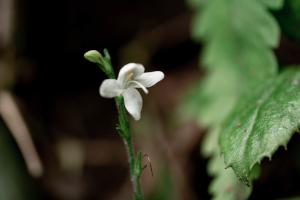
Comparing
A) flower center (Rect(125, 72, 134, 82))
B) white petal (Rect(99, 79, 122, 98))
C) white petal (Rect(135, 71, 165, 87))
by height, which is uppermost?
white petal (Rect(99, 79, 122, 98))

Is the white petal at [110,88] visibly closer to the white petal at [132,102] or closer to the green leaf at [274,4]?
the white petal at [132,102]

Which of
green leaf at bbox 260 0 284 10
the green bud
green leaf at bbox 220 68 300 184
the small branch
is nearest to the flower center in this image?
the green bud

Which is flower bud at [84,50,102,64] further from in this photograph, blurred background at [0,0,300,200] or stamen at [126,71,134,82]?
blurred background at [0,0,300,200]

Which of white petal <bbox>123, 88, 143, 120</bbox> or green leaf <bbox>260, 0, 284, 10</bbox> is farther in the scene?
green leaf <bbox>260, 0, 284, 10</bbox>

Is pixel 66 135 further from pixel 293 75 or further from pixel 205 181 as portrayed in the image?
pixel 293 75

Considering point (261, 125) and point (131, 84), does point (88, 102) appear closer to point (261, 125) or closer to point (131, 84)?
point (131, 84)

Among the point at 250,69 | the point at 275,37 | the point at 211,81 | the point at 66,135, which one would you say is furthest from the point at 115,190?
the point at 275,37

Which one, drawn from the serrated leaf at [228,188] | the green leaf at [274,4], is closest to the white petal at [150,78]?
the serrated leaf at [228,188]

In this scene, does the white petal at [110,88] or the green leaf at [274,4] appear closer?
the white petal at [110,88]
